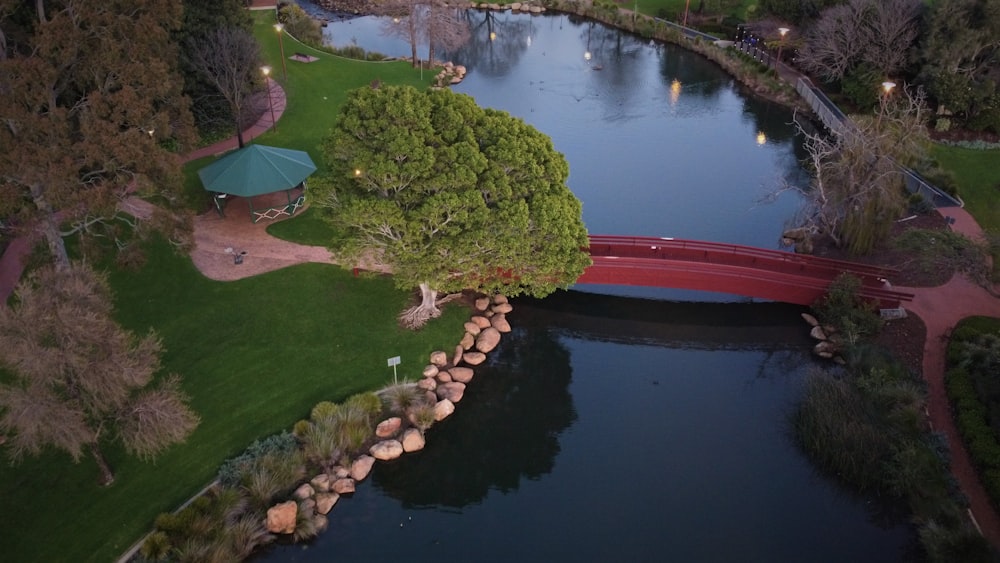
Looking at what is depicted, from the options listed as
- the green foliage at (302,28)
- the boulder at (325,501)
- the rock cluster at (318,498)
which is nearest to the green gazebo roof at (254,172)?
the rock cluster at (318,498)

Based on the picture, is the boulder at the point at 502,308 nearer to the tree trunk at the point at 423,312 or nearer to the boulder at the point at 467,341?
the boulder at the point at 467,341

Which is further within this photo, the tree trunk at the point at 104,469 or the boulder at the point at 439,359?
the boulder at the point at 439,359

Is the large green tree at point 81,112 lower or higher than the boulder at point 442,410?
higher

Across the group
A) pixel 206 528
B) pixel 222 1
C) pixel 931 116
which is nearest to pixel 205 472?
pixel 206 528

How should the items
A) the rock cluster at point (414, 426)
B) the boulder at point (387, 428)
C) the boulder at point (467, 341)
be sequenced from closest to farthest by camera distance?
the rock cluster at point (414, 426)
the boulder at point (387, 428)
the boulder at point (467, 341)

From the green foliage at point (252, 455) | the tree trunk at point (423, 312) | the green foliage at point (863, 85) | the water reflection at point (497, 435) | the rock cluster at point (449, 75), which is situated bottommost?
the water reflection at point (497, 435)

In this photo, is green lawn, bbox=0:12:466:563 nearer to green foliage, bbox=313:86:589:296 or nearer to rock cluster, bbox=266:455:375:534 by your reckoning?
rock cluster, bbox=266:455:375:534

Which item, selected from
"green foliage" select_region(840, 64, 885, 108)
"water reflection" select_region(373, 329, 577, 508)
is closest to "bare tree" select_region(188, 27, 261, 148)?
"water reflection" select_region(373, 329, 577, 508)
